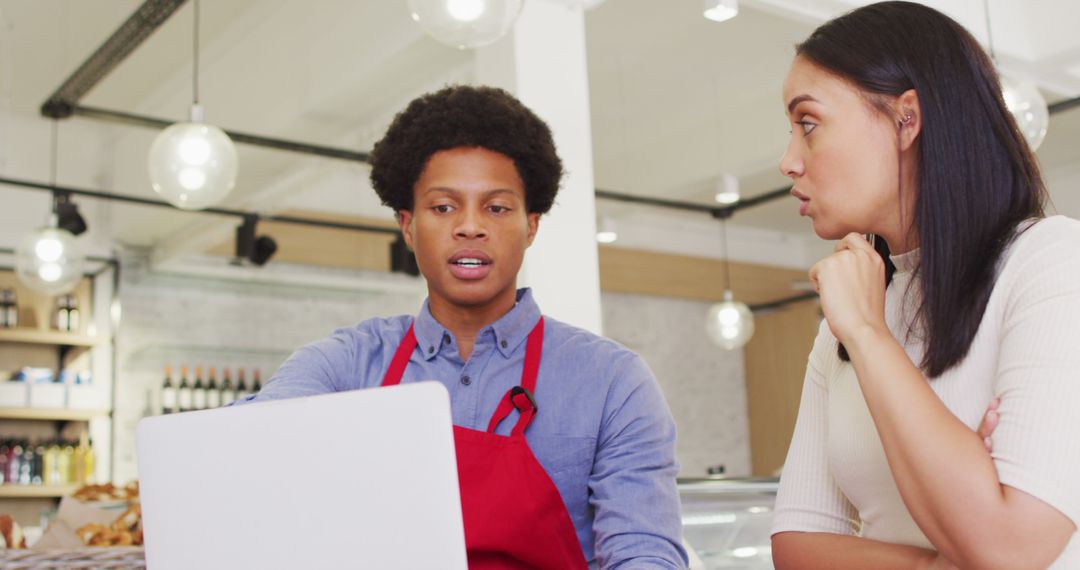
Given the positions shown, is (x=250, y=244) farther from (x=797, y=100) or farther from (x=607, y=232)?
(x=797, y=100)

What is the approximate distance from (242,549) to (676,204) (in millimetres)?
6711

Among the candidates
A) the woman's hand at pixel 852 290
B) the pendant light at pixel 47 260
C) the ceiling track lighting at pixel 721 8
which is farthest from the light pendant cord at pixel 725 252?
the woman's hand at pixel 852 290

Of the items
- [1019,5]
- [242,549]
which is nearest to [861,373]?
[242,549]

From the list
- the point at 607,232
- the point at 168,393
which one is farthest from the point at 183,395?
the point at 607,232

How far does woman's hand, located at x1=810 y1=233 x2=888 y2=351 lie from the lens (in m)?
1.18

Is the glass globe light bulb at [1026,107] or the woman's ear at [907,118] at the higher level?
the glass globe light bulb at [1026,107]

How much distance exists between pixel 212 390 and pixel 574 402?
6.42 m

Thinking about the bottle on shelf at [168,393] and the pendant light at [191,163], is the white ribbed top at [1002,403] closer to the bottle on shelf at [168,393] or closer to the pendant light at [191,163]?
the pendant light at [191,163]

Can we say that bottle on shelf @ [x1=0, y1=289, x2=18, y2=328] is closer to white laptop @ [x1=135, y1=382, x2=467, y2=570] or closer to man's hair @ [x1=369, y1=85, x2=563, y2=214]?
man's hair @ [x1=369, y1=85, x2=563, y2=214]

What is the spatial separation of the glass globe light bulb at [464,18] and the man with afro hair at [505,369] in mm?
945

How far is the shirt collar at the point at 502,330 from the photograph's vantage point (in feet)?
5.57

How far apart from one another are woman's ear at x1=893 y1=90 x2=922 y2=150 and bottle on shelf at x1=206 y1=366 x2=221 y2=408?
676 cm

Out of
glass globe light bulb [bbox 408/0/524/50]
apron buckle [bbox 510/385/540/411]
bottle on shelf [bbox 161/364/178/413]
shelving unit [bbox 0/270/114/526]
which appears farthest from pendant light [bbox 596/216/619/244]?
apron buckle [bbox 510/385/540/411]

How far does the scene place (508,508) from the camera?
1.43m
